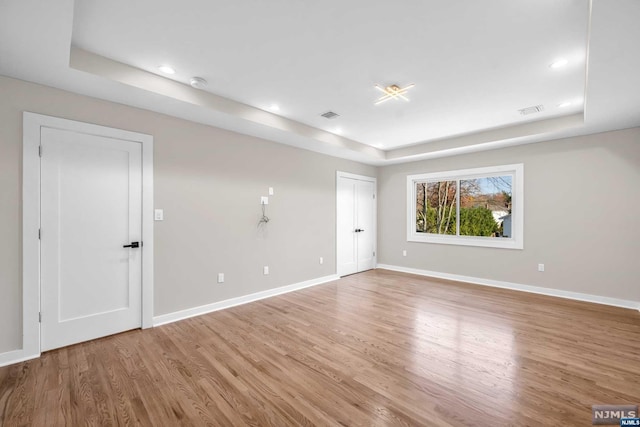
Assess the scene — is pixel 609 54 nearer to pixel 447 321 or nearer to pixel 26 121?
pixel 447 321

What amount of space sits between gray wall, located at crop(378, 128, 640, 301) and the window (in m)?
0.15

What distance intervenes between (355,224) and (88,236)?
4504 mm

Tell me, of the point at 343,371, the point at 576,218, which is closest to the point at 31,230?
the point at 343,371

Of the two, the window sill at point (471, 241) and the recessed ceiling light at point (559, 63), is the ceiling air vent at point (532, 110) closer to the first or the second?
the recessed ceiling light at point (559, 63)

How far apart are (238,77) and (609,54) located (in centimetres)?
312

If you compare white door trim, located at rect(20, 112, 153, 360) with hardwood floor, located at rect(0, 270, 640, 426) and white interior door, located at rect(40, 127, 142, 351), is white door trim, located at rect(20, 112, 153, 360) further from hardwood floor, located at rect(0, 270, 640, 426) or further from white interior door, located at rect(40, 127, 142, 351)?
hardwood floor, located at rect(0, 270, 640, 426)

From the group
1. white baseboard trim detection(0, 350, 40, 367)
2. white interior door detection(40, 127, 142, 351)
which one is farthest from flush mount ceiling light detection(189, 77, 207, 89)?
white baseboard trim detection(0, 350, 40, 367)

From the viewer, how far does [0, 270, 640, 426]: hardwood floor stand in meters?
1.80

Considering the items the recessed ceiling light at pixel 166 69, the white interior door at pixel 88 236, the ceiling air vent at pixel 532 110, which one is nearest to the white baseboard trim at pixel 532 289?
the ceiling air vent at pixel 532 110

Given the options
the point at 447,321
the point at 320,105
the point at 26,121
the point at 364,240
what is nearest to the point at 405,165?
the point at 364,240

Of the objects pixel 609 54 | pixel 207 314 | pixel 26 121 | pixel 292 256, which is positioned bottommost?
pixel 207 314

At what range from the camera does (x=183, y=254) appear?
3457 millimetres

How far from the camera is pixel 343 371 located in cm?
229

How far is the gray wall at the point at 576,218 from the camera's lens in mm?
3840
